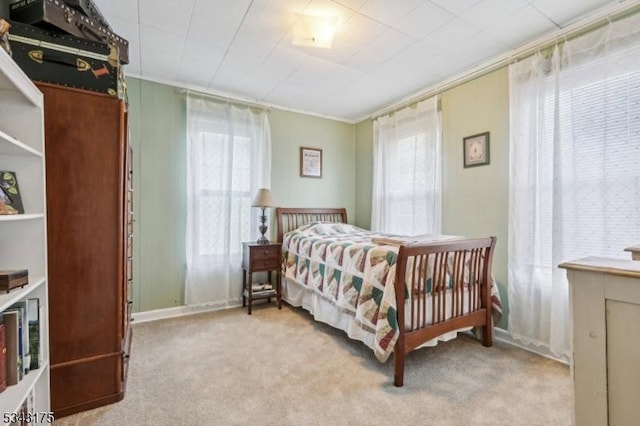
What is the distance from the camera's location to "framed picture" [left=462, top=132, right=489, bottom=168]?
2.82 metres

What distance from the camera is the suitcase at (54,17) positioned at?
1.54 metres

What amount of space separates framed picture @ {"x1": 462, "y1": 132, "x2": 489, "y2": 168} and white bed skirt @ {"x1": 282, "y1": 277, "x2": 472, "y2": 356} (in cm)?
154

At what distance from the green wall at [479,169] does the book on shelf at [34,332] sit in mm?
3203

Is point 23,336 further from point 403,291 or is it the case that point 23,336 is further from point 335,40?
point 335,40

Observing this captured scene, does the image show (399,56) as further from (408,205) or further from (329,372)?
(329,372)

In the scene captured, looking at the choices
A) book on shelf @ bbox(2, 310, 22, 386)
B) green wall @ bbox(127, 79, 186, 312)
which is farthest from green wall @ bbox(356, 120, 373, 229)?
book on shelf @ bbox(2, 310, 22, 386)

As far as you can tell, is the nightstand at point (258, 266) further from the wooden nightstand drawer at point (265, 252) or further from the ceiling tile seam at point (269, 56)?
the ceiling tile seam at point (269, 56)

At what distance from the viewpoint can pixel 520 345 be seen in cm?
252

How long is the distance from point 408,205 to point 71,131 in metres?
3.12

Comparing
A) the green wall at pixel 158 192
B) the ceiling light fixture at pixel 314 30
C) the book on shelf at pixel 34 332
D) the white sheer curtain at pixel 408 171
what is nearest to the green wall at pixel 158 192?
the green wall at pixel 158 192

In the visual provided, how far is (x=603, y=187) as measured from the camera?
2055 mm

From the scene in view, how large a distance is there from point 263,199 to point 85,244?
189 cm

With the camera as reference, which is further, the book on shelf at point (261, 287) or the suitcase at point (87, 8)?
the book on shelf at point (261, 287)

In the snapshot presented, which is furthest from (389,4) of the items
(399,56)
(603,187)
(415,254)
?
(603,187)
